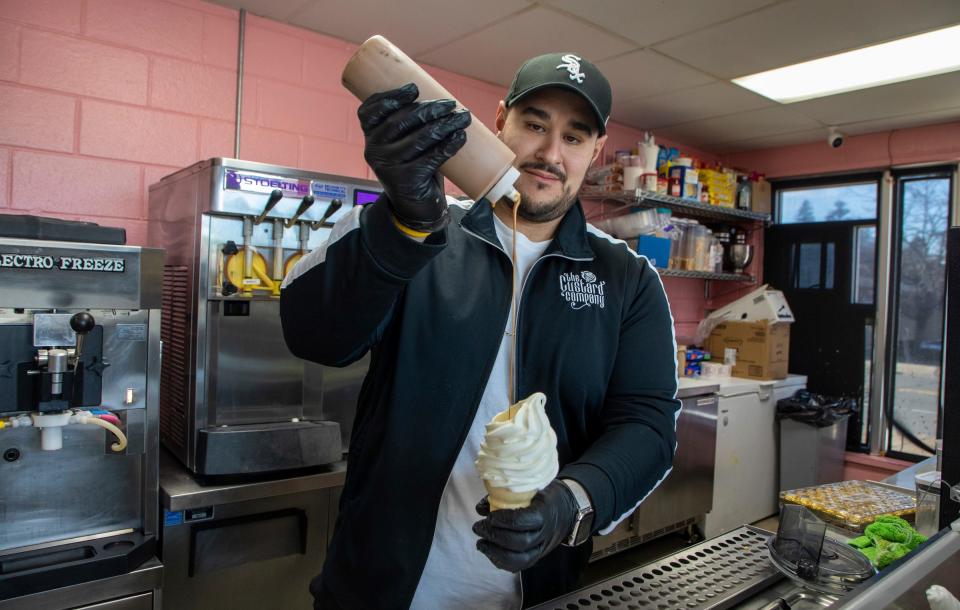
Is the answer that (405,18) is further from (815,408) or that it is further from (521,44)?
(815,408)

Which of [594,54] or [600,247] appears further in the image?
[594,54]

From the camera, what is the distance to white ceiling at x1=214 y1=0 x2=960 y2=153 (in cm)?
260

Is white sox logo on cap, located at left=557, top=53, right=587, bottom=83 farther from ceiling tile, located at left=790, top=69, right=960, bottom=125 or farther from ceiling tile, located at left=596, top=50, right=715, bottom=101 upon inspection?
ceiling tile, located at left=790, top=69, right=960, bottom=125

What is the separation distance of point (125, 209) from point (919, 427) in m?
5.19

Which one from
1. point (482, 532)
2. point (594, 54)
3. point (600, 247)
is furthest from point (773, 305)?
point (482, 532)

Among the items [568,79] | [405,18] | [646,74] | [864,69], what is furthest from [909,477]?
[405,18]

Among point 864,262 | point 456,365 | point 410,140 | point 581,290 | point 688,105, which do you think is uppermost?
point 688,105

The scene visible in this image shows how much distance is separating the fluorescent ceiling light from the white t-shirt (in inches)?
113

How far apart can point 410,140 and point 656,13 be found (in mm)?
2175

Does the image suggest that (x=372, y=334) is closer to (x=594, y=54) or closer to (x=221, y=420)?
(x=221, y=420)

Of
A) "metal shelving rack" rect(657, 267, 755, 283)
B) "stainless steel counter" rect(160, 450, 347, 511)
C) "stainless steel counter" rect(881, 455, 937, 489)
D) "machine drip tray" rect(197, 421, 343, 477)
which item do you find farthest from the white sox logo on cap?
"metal shelving rack" rect(657, 267, 755, 283)

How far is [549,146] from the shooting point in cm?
129

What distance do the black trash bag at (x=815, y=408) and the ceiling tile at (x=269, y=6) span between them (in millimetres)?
3994

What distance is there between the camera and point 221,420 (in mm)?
2043
